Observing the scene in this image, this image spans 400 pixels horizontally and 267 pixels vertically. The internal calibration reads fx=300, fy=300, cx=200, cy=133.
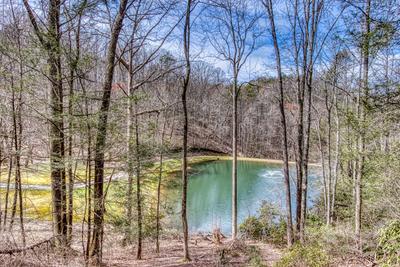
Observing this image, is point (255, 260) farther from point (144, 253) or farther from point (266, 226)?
point (266, 226)

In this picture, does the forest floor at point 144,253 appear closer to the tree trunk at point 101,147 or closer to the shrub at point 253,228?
the tree trunk at point 101,147

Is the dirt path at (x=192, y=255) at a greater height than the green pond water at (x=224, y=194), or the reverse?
the dirt path at (x=192, y=255)

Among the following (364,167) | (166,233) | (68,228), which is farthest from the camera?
(166,233)

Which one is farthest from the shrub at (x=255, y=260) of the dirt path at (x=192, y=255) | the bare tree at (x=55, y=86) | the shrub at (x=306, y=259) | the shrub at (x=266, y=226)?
the bare tree at (x=55, y=86)

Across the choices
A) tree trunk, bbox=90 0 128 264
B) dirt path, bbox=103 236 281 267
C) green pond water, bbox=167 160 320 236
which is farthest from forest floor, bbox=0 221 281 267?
green pond water, bbox=167 160 320 236

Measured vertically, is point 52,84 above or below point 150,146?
above

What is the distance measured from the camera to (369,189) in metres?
7.53

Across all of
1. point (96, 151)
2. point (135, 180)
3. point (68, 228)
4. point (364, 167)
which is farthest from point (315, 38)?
point (68, 228)

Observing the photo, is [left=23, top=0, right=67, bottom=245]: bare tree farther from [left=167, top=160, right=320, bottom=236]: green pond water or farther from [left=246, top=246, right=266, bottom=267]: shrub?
[left=167, top=160, right=320, bottom=236]: green pond water

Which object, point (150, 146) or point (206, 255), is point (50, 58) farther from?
point (206, 255)

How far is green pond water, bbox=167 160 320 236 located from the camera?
15.4 meters

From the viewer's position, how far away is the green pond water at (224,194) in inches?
605

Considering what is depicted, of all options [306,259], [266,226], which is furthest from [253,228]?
[306,259]

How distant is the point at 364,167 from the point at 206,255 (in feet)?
18.1
